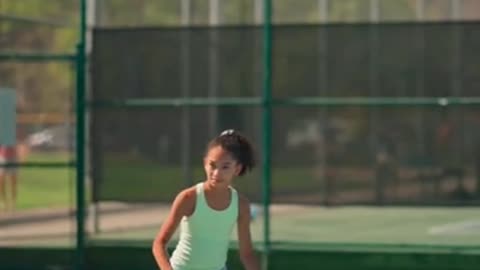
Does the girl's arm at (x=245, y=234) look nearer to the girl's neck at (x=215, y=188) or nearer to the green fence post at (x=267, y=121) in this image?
the girl's neck at (x=215, y=188)

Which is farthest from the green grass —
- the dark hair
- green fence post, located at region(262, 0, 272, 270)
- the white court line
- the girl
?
the dark hair

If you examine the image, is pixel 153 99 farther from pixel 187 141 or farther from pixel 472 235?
pixel 472 235

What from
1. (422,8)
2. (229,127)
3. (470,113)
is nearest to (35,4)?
(422,8)

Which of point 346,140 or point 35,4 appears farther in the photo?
point 35,4

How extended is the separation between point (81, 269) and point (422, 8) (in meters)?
5.40

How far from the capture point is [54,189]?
2173 cm

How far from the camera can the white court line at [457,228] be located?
41.2 ft

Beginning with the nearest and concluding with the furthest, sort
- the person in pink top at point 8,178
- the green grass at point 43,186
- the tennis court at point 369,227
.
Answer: the tennis court at point 369,227 < the person in pink top at point 8,178 < the green grass at point 43,186

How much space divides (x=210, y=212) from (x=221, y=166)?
0.26m

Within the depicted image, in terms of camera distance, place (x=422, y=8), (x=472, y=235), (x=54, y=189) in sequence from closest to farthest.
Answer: (x=472, y=235), (x=422, y=8), (x=54, y=189)

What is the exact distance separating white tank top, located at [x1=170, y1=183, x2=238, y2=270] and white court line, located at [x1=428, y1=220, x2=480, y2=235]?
20.5 feet

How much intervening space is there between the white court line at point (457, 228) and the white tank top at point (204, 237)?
6259 millimetres

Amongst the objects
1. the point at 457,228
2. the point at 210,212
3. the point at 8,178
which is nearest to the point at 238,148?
the point at 210,212

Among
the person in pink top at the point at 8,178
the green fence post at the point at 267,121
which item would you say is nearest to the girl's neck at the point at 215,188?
the green fence post at the point at 267,121
